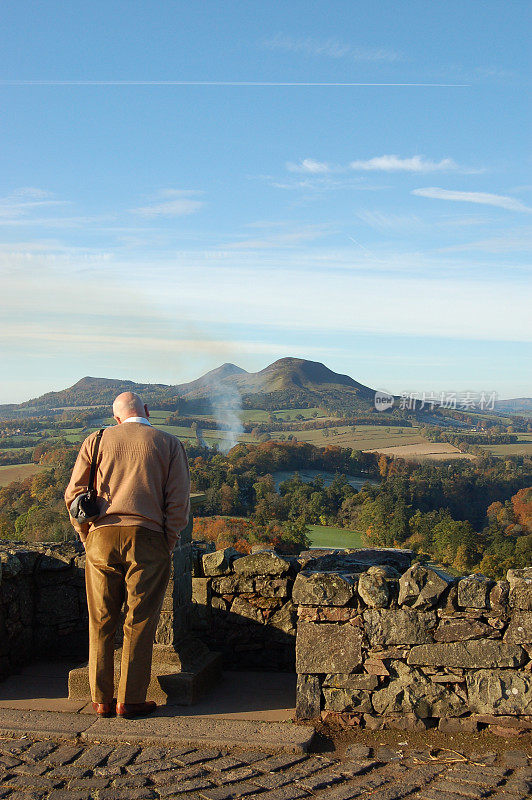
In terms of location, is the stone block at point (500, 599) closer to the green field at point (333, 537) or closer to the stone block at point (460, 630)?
the stone block at point (460, 630)

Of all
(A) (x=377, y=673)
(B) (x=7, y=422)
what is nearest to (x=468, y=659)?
(A) (x=377, y=673)

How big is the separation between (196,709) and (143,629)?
0.88m

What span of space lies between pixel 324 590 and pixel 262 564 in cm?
134

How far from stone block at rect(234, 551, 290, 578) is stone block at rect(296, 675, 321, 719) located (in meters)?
1.28

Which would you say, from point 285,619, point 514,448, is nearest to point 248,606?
point 285,619

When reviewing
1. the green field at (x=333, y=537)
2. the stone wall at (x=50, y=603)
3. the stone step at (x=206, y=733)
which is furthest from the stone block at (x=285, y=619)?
the green field at (x=333, y=537)

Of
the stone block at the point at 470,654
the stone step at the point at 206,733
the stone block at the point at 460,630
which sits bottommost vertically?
the stone step at the point at 206,733

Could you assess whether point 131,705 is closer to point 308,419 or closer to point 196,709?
point 196,709

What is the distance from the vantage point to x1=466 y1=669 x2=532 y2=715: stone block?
496 cm

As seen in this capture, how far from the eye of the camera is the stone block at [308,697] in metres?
5.26

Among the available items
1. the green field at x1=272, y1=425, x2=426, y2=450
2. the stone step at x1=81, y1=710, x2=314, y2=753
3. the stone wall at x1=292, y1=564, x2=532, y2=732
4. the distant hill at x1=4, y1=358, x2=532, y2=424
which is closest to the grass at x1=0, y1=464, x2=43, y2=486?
the distant hill at x1=4, y1=358, x2=532, y2=424

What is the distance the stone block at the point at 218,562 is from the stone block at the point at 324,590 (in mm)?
1462

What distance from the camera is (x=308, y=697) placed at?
528 centimetres

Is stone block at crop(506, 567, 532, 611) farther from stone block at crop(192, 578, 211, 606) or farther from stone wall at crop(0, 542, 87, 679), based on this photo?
stone wall at crop(0, 542, 87, 679)
